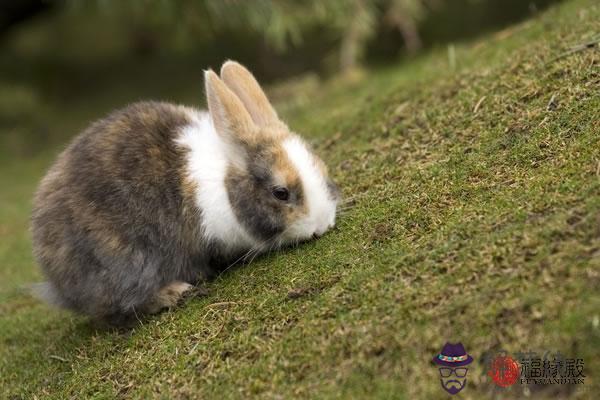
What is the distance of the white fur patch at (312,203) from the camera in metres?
4.55

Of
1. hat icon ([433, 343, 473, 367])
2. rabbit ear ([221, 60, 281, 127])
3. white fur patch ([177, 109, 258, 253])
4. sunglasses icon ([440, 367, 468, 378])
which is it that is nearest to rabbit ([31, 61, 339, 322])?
white fur patch ([177, 109, 258, 253])

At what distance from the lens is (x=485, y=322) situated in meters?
3.13

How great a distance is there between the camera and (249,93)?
5.27m

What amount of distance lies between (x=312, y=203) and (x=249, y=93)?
1.23m

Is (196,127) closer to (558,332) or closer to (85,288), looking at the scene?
(85,288)

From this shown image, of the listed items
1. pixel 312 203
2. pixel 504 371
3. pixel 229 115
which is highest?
pixel 229 115

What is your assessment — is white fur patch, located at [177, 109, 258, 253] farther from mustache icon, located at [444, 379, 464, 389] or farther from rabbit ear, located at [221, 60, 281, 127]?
mustache icon, located at [444, 379, 464, 389]

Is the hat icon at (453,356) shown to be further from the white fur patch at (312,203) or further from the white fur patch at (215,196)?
the white fur patch at (215,196)

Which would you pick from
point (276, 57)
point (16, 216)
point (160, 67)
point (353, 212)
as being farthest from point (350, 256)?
point (160, 67)

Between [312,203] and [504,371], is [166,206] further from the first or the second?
[504,371]

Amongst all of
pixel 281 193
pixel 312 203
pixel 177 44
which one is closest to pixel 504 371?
pixel 312 203

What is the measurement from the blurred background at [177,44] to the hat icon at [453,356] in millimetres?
7733

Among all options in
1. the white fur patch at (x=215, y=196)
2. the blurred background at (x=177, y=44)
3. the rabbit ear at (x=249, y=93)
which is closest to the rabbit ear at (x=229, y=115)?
the white fur patch at (x=215, y=196)

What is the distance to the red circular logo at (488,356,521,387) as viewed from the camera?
290 centimetres
